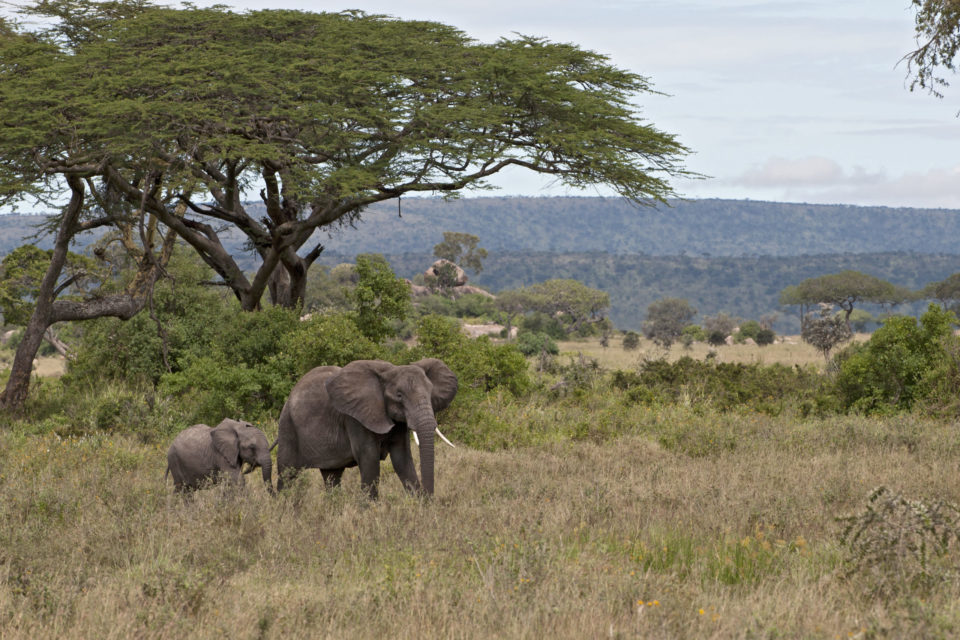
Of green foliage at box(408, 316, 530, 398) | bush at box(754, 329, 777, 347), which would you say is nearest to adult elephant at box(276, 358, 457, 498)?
green foliage at box(408, 316, 530, 398)

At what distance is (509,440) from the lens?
48.1ft

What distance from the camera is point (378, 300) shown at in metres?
16.6

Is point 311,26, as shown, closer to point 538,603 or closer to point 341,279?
point 538,603

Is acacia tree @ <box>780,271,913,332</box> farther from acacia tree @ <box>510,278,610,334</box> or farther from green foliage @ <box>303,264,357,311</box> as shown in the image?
green foliage @ <box>303,264,357,311</box>

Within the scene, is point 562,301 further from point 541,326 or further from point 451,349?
point 451,349

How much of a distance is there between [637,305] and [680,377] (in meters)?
156

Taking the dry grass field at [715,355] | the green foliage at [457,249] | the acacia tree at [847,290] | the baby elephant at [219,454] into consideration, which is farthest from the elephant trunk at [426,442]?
the green foliage at [457,249]

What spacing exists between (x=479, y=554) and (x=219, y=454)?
396 cm

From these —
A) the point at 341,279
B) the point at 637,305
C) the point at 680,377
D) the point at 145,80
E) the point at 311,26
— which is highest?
the point at 311,26

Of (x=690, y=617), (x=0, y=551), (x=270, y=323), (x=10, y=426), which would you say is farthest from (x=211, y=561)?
(x=10, y=426)

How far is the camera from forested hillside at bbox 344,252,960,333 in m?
182

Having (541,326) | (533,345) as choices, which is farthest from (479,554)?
(541,326)

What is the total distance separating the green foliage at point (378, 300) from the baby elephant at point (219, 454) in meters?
6.16

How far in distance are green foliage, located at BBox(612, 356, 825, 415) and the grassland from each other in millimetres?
5979
